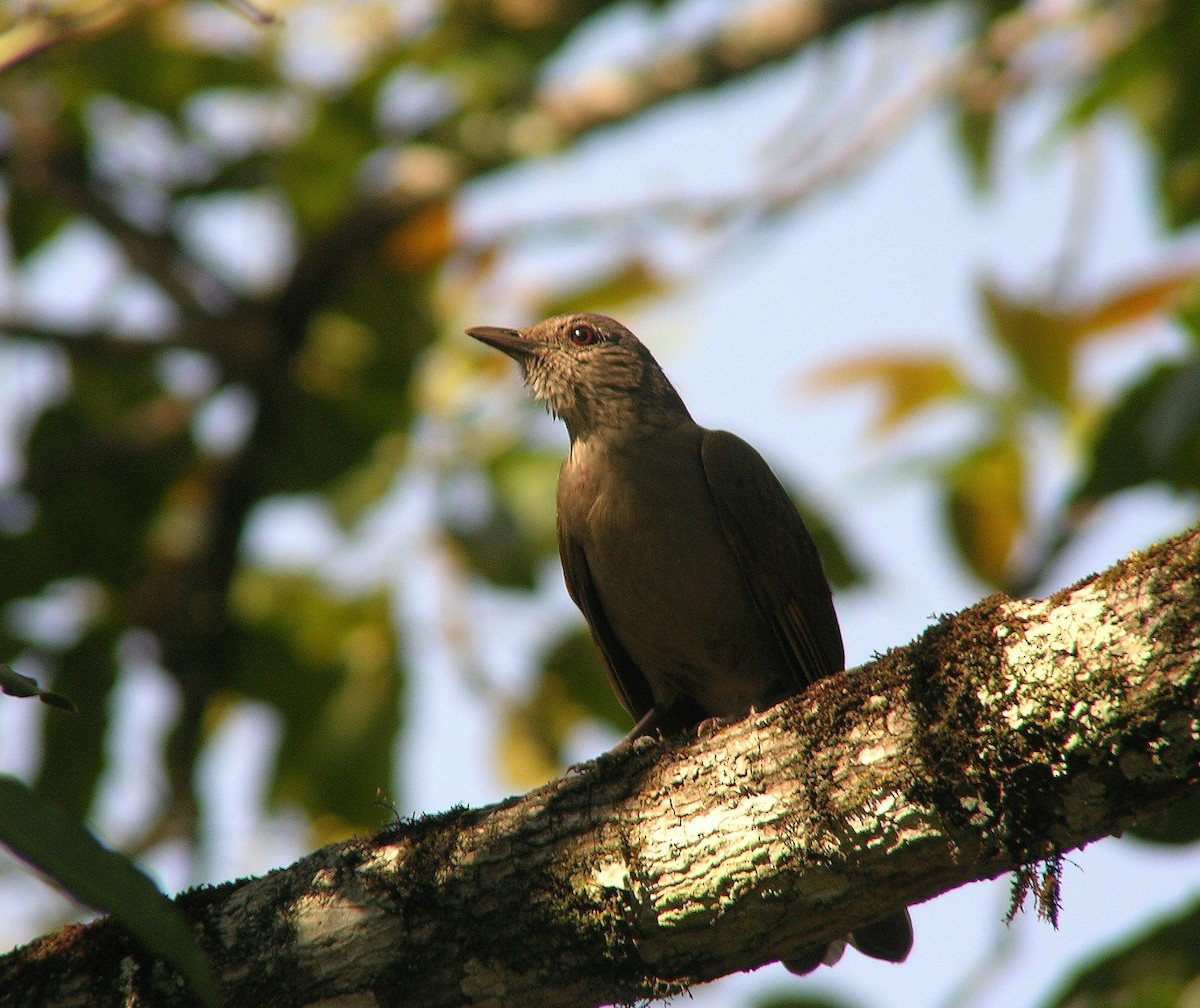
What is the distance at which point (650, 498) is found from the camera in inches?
193

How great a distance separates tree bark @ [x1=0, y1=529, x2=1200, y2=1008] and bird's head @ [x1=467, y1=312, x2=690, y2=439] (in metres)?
2.37

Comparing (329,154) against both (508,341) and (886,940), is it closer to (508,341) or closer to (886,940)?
(508,341)

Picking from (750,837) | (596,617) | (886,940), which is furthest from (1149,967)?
(596,617)

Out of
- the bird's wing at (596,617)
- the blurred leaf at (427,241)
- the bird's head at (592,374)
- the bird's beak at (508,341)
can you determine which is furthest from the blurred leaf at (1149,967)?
the blurred leaf at (427,241)

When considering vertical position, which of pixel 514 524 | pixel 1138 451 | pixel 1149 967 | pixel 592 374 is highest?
pixel 592 374

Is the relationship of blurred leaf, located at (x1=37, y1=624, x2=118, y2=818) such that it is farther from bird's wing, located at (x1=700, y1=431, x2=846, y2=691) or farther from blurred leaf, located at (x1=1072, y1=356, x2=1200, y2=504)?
blurred leaf, located at (x1=1072, y1=356, x2=1200, y2=504)

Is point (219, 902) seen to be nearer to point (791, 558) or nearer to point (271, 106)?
point (791, 558)

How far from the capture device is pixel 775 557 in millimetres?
4902

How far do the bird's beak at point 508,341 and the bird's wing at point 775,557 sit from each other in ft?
3.62

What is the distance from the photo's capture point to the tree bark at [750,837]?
2.47 metres

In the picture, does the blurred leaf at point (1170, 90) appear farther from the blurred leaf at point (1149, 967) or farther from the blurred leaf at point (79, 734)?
the blurred leaf at point (79, 734)

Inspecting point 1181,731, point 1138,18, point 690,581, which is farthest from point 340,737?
point 1138,18

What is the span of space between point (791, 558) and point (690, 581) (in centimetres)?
40

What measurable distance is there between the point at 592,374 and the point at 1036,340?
176 cm
